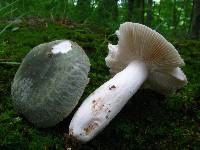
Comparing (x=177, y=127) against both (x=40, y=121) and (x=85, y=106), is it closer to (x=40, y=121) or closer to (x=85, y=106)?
(x=85, y=106)

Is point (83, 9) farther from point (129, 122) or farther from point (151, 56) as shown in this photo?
point (129, 122)

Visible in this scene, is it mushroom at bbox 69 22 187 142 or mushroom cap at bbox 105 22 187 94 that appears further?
mushroom cap at bbox 105 22 187 94

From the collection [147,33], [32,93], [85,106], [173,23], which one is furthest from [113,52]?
[173,23]

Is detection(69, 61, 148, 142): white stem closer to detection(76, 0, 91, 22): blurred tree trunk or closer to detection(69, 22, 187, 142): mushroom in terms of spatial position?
detection(69, 22, 187, 142): mushroom

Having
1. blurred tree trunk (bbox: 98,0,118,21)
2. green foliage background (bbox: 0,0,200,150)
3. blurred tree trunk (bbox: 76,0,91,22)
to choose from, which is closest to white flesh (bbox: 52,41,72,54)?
green foliage background (bbox: 0,0,200,150)

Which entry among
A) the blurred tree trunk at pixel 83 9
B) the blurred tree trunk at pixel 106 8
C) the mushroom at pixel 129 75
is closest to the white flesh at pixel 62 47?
the mushroom at pixel 129 75

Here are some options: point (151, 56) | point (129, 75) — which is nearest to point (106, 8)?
point (151, 56)

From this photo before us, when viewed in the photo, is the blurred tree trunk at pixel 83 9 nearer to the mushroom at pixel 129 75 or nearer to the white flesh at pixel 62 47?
the mushroom at pixel 129 75

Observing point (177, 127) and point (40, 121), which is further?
point (177, 127)
